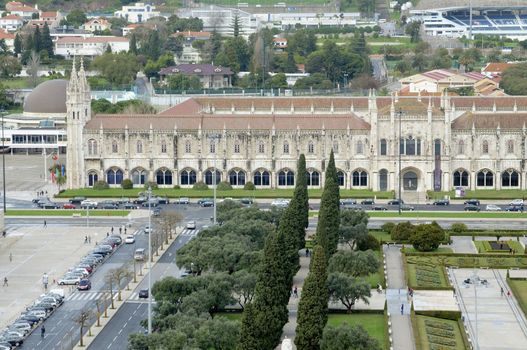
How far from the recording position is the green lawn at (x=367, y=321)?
8900 centimetres

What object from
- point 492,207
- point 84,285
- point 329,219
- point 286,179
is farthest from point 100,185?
point 84,285

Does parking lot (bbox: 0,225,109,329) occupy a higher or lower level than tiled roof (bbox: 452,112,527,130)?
lower

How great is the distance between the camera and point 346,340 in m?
79.1

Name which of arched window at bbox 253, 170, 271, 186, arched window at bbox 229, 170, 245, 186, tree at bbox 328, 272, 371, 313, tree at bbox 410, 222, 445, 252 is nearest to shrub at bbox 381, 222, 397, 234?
→ tree at bbox 410, 222, 445, 252

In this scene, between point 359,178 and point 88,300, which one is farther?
point 359,178

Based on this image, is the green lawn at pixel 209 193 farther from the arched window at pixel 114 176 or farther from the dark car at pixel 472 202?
the dark car at pixel 472 202

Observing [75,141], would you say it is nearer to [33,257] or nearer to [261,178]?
[261,178]

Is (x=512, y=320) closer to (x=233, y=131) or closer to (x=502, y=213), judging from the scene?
(x=502, y=213)

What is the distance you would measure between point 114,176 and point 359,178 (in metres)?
22.3

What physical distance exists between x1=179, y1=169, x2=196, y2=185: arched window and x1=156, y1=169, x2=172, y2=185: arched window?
1.00 m

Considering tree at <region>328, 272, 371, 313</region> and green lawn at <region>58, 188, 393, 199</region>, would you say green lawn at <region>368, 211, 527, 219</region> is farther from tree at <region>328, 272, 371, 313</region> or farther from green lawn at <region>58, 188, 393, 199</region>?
tree at <region>328, 272, 371, 313</region>

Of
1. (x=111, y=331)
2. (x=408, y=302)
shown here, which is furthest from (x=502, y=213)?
(x=111, y=331)

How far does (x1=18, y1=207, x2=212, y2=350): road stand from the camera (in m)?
87.8

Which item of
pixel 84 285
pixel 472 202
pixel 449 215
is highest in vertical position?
pixel 472 202
